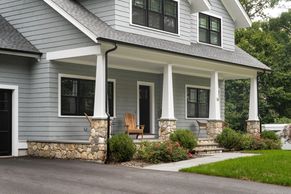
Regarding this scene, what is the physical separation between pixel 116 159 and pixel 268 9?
107 ft

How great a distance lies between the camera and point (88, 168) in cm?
1297

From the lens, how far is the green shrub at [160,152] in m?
14.8

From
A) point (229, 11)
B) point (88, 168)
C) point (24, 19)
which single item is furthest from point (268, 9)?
point (88, 168)

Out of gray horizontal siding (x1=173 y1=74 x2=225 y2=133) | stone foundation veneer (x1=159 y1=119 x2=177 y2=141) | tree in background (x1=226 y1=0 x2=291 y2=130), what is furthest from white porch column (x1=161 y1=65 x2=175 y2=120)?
tree in background (x1=226 y1=0 x2=291 y2=130)

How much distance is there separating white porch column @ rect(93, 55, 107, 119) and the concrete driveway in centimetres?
183

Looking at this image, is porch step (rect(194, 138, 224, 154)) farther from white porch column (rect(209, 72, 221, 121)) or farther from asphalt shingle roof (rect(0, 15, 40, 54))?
asphalt shingle roof (rect(0, 15, 40, 54))

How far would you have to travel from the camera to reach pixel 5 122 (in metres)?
16.2

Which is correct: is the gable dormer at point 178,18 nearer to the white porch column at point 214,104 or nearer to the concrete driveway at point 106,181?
the white porch column at point 214,104

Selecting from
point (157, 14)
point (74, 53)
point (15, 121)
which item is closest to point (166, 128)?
point (74, 53)

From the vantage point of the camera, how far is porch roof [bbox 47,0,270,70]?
602 inches

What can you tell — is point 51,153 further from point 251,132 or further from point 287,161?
point 251,132

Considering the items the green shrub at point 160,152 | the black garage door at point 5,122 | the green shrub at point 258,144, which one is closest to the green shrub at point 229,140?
the green shrub at point 258,144

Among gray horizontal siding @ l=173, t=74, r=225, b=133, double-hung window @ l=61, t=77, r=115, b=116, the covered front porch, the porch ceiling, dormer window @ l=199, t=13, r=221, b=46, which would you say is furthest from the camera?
dormer window @ l=199, t=13, r=221, b=46

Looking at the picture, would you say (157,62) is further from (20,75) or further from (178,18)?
(20,75)
